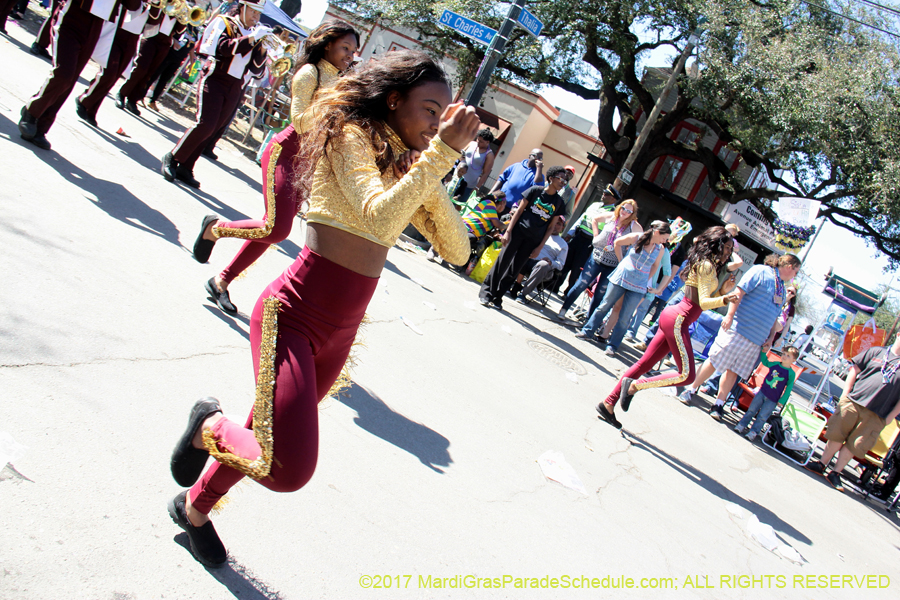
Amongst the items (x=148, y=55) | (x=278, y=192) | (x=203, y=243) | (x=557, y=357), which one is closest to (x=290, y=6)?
(x=148, y=55)

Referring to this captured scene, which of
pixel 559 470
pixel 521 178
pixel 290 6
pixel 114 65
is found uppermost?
pixel 290 6

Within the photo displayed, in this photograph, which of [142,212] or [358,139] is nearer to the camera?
[358,139]

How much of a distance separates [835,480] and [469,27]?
776 centimetres

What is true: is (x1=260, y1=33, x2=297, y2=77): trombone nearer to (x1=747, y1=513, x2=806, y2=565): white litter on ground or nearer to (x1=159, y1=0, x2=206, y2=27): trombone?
(x1=159, y1=0, x2=206, y2=27): trombone

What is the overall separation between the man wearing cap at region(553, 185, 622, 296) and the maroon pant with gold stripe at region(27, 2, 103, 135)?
7.17 meters

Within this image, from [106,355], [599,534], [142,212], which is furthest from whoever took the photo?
[142,212]

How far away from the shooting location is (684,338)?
18.5 feet

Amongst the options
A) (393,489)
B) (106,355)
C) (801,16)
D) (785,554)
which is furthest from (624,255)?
(801,16)

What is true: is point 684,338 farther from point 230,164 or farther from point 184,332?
point 230,164

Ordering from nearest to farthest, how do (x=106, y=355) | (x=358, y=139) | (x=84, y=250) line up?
(x=358, y=139) → (x=106, y=355) → (x=84, y=250)

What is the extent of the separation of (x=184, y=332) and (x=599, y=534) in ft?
9.09

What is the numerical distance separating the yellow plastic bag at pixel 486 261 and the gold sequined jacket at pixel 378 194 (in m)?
7.27

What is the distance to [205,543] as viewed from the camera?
2.10 m

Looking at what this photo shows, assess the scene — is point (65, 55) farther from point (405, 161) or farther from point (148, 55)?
point (405, 161)
